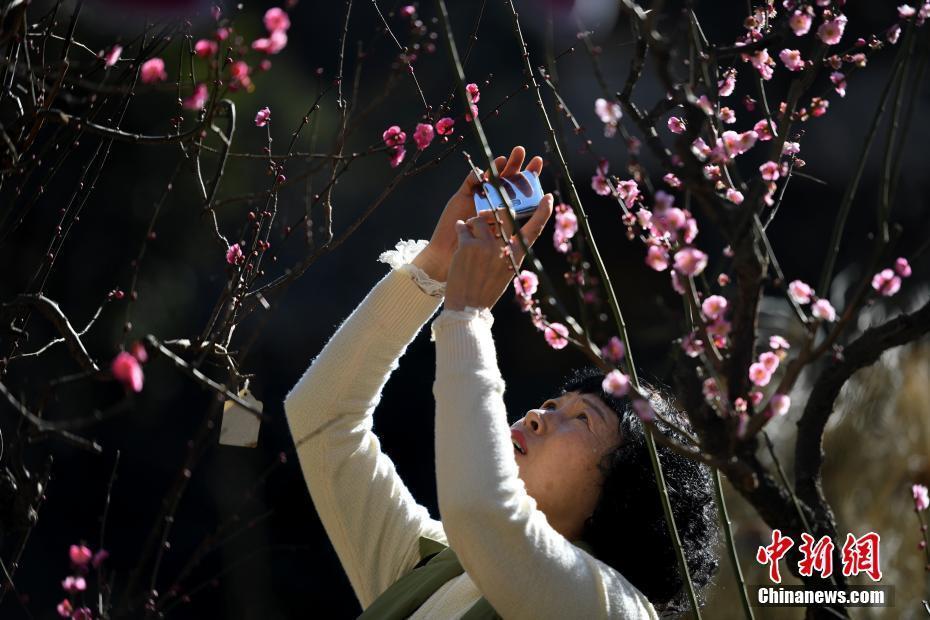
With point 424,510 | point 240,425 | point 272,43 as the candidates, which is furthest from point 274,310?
point 272,43

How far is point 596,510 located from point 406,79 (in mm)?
2331

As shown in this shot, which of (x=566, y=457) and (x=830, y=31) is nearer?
(x=830, y=31)

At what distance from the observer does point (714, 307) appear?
3.47 feet

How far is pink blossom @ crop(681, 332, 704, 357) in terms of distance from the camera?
1.00 metres

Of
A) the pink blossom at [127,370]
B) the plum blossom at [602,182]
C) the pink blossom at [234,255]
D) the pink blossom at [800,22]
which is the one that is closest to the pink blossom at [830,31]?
the pink blossom at [800,22]

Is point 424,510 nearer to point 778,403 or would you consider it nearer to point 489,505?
point 489,505

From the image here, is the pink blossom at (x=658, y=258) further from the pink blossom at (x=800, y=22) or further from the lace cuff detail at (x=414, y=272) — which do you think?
the lace cuff detail at (x=414, y=272)

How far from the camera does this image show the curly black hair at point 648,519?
1470mm

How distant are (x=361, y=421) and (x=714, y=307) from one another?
63 centimetres

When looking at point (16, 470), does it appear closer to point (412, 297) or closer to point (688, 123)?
point (412, 297)

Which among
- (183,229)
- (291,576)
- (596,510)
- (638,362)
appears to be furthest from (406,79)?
(596,510)

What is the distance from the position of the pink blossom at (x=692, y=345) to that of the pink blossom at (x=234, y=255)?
22.2 inches

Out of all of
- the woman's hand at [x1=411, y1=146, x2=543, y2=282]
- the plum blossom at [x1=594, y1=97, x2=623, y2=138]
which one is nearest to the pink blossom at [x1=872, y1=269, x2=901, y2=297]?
the plum blossom at [x1=594, y1=97, x2=623, y2=138]

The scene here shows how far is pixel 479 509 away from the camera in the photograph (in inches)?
44.8
